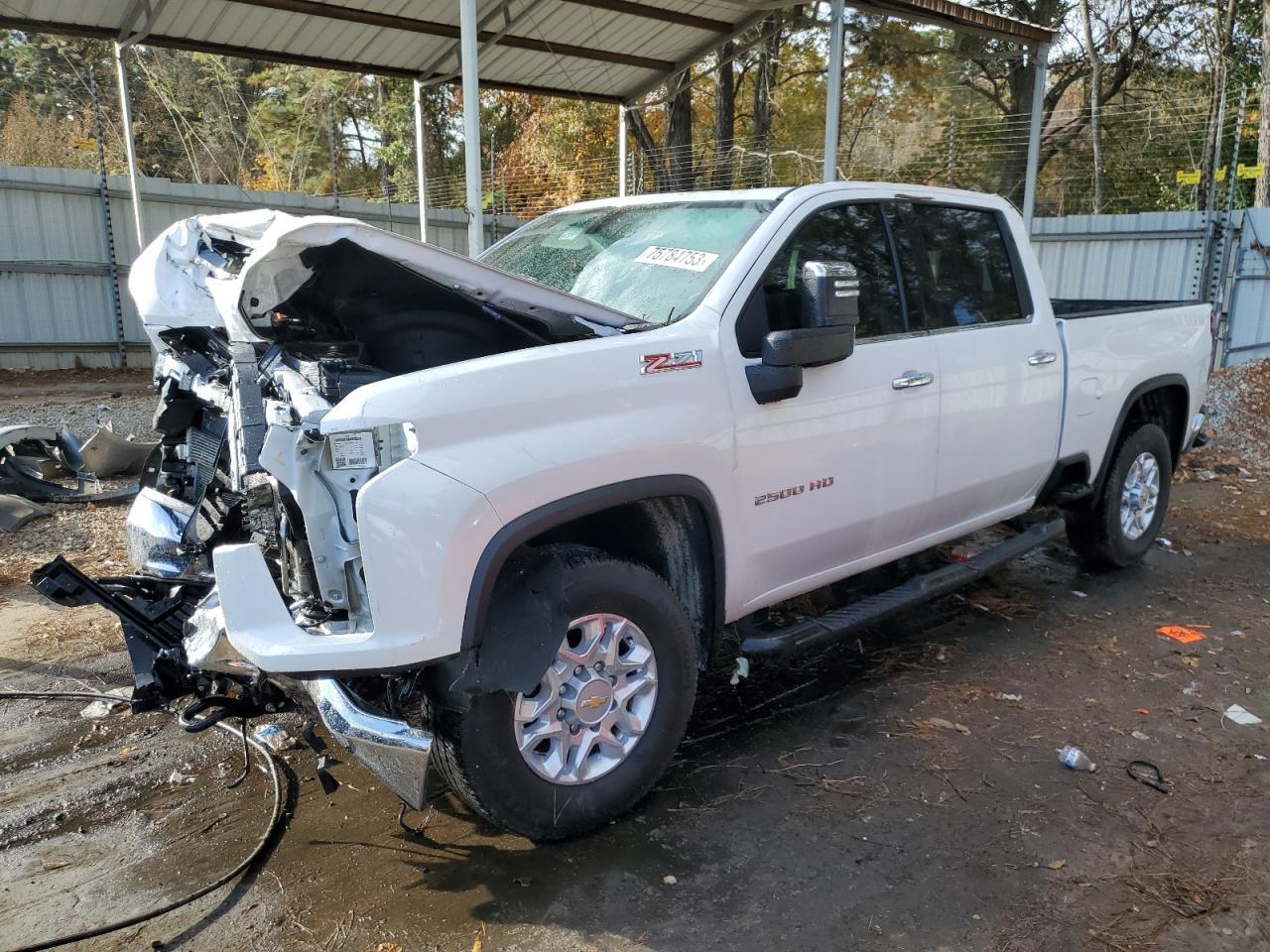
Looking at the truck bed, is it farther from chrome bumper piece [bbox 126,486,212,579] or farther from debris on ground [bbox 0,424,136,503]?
debris on ground [bbox 0,424,136,503]

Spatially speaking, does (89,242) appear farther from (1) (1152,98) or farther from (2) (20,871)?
(1) (1152,98)

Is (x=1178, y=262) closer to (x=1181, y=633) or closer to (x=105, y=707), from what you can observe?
(x=1181, y=633)

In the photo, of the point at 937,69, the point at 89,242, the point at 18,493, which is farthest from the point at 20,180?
the point at 937,69

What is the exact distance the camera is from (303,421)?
285cm

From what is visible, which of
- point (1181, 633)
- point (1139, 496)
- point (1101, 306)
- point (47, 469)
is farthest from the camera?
point (47, 469)

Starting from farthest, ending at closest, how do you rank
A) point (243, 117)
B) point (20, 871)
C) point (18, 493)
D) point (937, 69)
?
point (243, 117), point (937, 69), point (18, 493), point (20, 871)

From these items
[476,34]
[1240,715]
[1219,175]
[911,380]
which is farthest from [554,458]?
[1219,175]

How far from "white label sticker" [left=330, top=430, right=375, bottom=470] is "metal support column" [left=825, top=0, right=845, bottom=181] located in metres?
8.13

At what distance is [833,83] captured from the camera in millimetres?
10195

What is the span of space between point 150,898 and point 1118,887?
116 inches

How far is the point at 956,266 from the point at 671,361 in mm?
2111

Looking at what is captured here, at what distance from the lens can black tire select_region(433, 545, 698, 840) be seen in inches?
114

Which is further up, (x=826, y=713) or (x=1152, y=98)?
(x=1152, y=98)

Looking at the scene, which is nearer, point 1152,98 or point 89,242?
point 89,242
